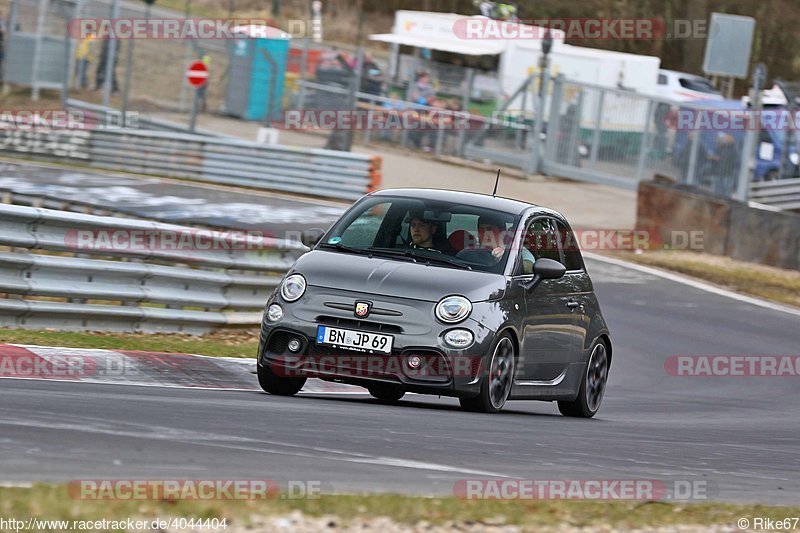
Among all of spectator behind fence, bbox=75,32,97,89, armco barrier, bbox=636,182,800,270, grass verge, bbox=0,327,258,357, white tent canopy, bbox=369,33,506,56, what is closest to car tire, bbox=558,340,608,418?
grass verge, bbox=0,327,258,357

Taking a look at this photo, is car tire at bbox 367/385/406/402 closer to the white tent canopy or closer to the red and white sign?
the red and white sign

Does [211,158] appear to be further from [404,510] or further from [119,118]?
[404,510]

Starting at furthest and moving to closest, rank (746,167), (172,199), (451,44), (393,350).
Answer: (451,44), (746,167), (172,199), (393,350)

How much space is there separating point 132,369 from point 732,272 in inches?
584

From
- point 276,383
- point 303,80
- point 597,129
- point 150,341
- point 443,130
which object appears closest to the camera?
point 276,383

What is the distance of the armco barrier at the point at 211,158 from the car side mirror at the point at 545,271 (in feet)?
56.7

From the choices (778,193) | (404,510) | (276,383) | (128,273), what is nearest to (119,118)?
(778,193)

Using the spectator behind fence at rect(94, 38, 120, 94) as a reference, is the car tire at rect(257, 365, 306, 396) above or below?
below

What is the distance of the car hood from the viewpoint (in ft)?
30.2

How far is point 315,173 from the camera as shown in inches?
1105

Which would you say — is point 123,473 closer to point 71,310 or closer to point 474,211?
point 474,211

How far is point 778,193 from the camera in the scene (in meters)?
30.1

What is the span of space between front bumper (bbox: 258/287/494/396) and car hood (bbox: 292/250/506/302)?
7cm

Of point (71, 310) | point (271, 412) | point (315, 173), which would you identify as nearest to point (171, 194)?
point (315, 173)
